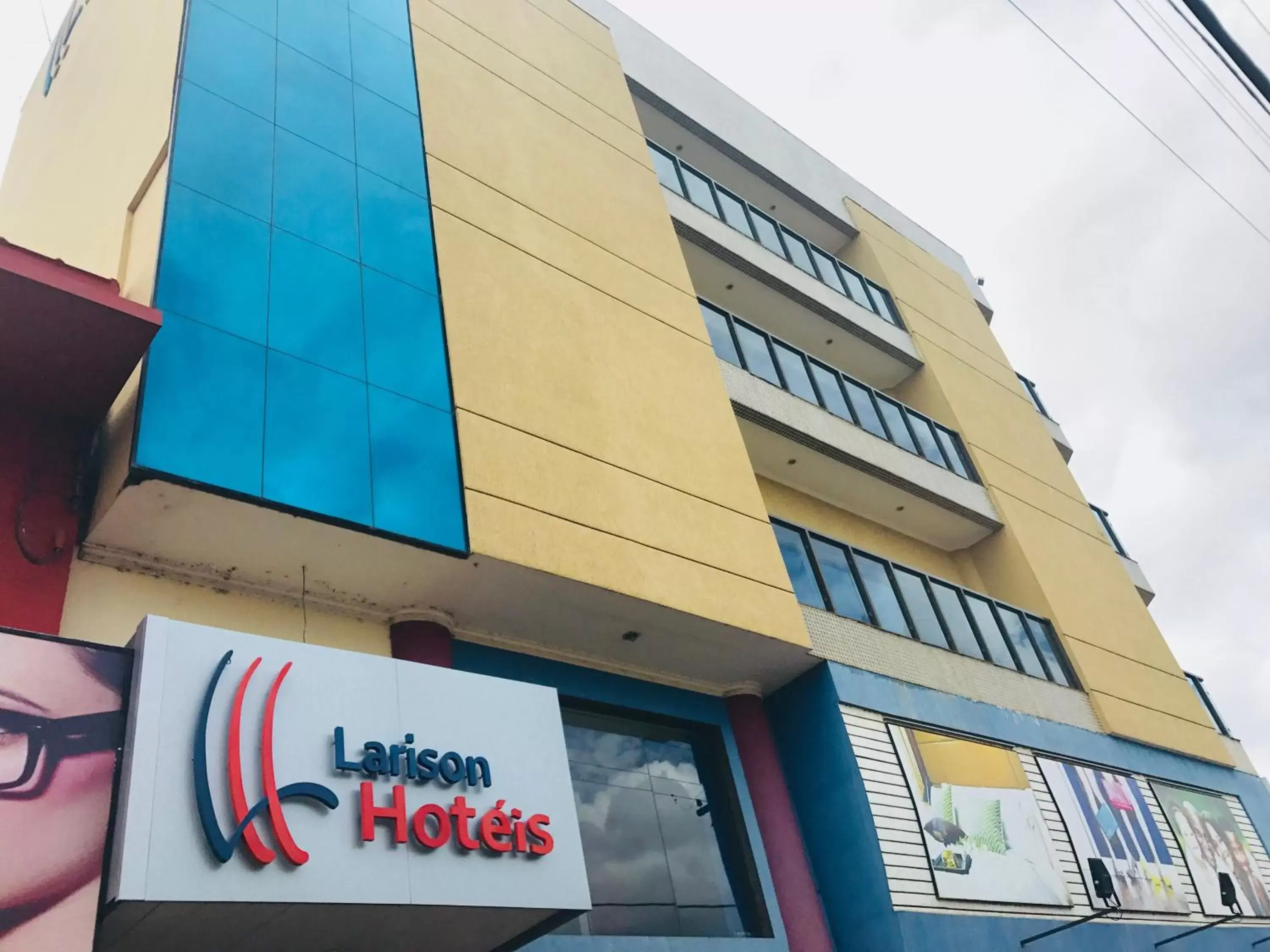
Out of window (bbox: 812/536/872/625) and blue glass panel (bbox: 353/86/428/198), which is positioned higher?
blue glass panel (bbox: 353/86/428/198)

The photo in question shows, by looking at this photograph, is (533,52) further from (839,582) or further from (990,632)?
(990,632)

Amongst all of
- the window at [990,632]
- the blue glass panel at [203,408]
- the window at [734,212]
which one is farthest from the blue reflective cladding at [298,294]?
the window at [990,632]

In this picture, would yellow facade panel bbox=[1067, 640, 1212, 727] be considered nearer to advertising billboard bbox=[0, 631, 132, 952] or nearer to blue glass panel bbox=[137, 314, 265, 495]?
blue glass panel bbox=[137, 314, 265, 495]

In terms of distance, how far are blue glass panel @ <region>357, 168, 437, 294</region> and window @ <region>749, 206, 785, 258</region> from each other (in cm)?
1096

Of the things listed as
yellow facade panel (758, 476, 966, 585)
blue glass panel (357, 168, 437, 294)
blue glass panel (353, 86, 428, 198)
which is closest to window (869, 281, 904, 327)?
yellow facade panel (758, 476, 966, 585)

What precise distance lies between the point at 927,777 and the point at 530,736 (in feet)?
23.7

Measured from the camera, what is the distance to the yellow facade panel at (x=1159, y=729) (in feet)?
61.0

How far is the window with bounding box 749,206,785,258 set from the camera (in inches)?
886

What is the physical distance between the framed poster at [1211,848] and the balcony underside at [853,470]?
253 inches

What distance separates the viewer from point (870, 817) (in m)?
12.5

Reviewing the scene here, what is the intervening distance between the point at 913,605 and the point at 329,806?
38.0 feet

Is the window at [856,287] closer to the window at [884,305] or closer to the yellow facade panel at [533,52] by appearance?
the window at [884,305]

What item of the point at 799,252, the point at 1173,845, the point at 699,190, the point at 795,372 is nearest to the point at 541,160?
the point at 699,190

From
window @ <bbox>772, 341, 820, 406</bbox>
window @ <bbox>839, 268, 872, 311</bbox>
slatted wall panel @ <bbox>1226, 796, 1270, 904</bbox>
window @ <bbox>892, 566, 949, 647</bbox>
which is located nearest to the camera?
window @ <bbox>892, 566, 949, 647</bbox>
